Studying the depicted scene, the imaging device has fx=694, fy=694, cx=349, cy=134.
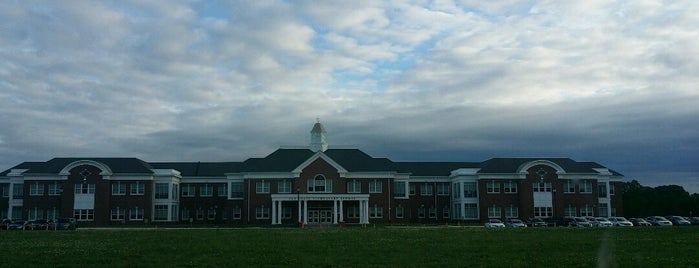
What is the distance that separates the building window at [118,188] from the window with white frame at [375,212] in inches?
1132

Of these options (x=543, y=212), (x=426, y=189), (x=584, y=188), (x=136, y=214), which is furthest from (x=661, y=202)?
(x=136, y=214)

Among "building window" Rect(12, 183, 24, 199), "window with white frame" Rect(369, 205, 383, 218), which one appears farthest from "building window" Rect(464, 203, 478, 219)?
"building window" Rect(12, 183, 24, 199)

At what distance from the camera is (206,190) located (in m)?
87.9

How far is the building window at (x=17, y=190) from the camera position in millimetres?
81562

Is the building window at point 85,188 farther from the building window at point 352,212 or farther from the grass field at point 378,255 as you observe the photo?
the grass field at point 378,255

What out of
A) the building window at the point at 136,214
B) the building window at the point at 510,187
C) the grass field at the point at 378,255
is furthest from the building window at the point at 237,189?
the grass field at the point at 378,255

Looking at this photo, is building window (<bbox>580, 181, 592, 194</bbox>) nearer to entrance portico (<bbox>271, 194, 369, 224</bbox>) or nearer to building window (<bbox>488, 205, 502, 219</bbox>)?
building window (<bbox>488, 205, 502, 219</bbox>)

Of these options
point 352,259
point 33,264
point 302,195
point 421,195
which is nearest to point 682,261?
point 352,259

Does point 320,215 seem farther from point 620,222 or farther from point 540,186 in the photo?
point 620,222

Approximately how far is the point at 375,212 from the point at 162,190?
25763 millimetres

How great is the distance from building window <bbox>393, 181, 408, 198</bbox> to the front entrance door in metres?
8.94

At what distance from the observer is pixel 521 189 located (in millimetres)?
81500

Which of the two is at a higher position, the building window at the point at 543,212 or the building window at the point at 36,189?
the building window at the point at 36,189

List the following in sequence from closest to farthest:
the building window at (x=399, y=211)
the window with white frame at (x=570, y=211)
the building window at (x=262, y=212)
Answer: the building window at (x=262, y=212) < the window with white frame at (x=570, y=211) < the building window at (x=399, y=211)
